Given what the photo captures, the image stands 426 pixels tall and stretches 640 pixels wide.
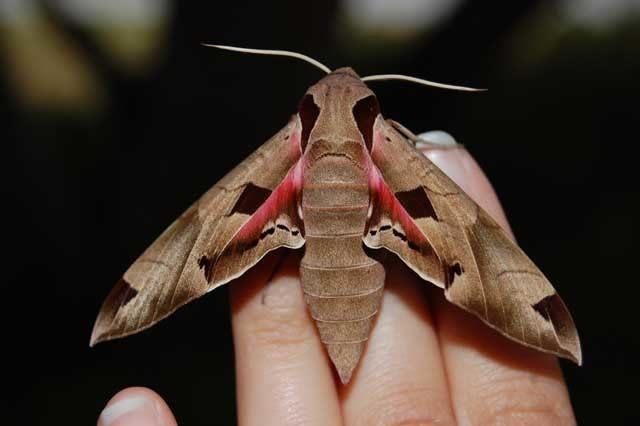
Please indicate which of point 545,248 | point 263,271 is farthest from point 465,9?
point 263,271

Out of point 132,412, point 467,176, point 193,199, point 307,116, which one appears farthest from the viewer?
point 193,199

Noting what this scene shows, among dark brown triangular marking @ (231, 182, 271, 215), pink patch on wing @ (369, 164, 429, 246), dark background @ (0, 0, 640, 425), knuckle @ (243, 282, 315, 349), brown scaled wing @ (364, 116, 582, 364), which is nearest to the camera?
brown scaled wing @ (364, 116, 582, 364)

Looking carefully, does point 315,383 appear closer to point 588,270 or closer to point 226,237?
point 226,237

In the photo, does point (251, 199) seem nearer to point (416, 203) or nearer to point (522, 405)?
point (416, 203)

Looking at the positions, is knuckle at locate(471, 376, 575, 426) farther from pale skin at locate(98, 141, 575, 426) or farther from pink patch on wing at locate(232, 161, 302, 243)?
pink patch on wing at locate(232, 161, 302, 243)

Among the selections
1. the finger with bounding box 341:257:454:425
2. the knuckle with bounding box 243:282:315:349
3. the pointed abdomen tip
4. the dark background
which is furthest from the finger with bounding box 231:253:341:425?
the dark background

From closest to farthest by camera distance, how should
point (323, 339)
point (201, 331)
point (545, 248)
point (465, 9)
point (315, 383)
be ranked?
point (323, 339), point (315, 383), point (465, 9), point (201, 331), point (545, 248)

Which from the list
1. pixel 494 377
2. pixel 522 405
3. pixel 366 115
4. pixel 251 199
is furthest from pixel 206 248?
pixel 522 405
